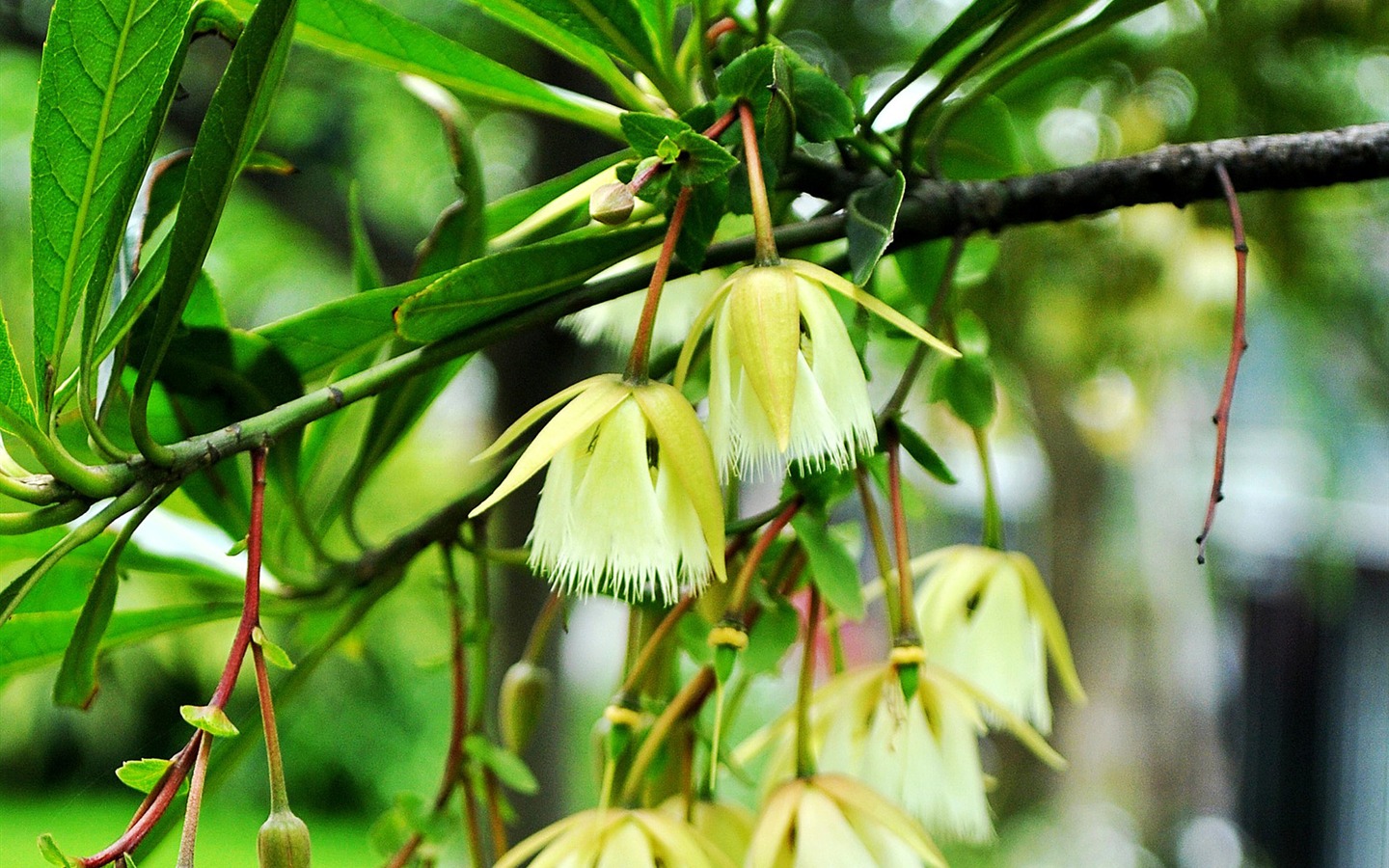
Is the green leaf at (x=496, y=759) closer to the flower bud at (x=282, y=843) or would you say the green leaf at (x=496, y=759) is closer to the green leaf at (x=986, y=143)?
the flower bud at (x=282, y=843)

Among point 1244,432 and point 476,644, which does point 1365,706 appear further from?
point 476,644

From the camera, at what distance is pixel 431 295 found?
0.32 meters

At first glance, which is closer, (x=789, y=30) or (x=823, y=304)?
(x=823, y=304)

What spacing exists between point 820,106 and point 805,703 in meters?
0.20

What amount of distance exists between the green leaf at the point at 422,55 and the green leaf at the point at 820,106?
10 centimetres

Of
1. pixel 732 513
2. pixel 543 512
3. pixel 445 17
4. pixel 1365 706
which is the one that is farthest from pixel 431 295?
pixel 1365 706

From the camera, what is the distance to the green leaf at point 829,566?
38 centimetres

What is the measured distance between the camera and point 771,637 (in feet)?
Answer: 1.33

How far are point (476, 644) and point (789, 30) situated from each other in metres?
1.42

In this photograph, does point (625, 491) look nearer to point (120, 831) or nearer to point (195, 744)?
point (195, 744)

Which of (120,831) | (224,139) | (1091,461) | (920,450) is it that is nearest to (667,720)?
(920,450)

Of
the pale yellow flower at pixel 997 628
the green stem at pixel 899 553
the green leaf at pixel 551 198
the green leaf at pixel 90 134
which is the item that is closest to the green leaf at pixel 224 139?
the green leaf at pixel 90 134

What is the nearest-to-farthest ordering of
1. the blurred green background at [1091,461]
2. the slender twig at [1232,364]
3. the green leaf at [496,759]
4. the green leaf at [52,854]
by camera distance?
the green leaf at [52,854] → the slender twig at [1232,364] → the green leaf at [496,759] → the blurred green background at [1091,461]

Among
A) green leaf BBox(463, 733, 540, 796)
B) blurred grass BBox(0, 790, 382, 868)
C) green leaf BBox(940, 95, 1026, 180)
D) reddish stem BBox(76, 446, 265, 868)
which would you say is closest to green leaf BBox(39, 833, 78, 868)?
reddish stem BBox(76, 446, 265, 868)
